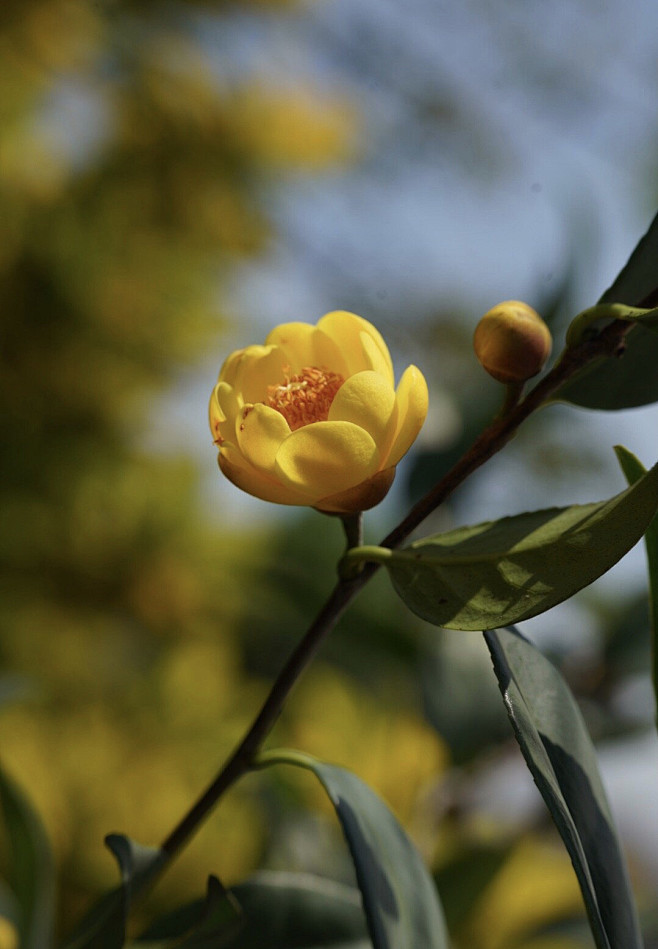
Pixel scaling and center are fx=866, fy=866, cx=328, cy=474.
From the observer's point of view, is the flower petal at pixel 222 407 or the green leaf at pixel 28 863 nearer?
the flower petal at pixel 222 407

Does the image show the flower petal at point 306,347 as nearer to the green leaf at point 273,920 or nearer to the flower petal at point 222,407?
the flower petal at point 222,407

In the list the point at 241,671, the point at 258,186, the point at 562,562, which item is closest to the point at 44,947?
the point at 562,562

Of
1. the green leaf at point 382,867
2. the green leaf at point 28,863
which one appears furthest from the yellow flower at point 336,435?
the green leaf at point 28,863

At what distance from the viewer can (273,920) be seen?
0.40 m

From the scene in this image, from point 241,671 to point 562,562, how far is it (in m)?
1.58

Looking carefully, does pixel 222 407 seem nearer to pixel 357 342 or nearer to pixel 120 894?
pixel 357 342

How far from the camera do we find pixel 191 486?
1.89m

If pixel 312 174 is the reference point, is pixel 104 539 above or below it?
below

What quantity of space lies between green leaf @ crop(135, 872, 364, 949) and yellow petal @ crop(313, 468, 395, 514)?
20 centimetres

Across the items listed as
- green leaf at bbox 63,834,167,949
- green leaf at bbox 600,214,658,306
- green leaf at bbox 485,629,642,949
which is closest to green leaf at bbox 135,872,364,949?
green leaf at bbox 63,834,167,949

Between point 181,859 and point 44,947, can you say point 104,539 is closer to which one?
point 181,859

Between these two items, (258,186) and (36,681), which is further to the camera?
(258,186)

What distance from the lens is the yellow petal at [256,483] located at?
0.27m

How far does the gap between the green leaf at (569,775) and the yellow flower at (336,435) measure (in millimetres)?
63
